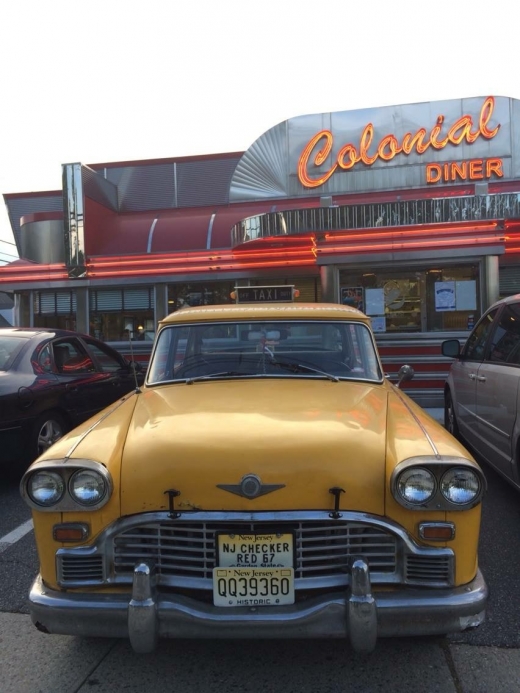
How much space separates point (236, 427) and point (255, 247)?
8.61 m

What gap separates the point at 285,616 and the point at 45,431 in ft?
12.7

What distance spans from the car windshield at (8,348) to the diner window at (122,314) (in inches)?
241

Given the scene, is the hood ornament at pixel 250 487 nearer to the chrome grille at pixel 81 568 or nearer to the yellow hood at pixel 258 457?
the yellow hood at pixel 258 457

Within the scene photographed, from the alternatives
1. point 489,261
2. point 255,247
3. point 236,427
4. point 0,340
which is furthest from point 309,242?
point 236,427

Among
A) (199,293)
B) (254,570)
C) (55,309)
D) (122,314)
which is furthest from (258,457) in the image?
(55,309)

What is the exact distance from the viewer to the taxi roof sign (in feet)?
23.7

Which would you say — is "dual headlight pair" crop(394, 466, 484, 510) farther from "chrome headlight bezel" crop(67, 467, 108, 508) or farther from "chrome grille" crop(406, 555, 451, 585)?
"chrome headlight bezel" crop(67, 467, 108, 508)

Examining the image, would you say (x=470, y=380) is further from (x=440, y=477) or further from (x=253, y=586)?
(x=253, y=586)

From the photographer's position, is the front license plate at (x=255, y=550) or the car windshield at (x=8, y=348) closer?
the front license plate at (x=255, y=550)

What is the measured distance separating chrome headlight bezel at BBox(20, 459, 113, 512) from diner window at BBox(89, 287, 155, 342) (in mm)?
9619

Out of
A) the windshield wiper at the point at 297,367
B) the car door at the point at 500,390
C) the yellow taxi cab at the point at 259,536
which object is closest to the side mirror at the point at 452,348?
the car door at the point at 500,390

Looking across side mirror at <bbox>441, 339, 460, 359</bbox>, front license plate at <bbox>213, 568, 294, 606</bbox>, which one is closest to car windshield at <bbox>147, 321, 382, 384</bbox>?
front license plate at <bbox>213, 568, 294, 606</bbox>

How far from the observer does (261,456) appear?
7.46ft

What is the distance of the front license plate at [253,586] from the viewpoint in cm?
214
